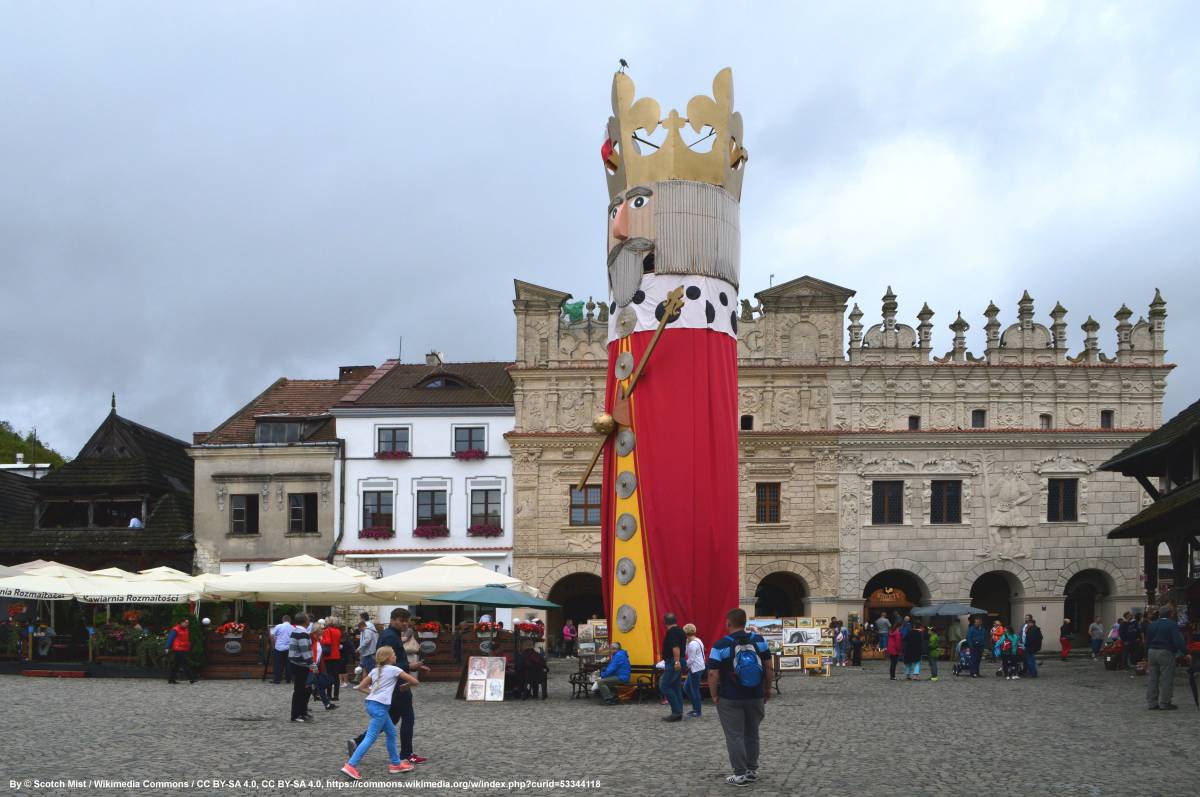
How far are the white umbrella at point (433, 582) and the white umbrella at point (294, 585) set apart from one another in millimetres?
650

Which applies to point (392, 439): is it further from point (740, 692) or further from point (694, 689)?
point (740, 692)

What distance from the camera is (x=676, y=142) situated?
24547mm

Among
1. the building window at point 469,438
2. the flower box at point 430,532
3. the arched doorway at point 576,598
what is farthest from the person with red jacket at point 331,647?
the arched doorway at point 576,598

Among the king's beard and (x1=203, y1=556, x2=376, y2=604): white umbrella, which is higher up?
the king's beard

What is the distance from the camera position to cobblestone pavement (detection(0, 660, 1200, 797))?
12.3 meters

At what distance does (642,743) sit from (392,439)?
28653 millimetres

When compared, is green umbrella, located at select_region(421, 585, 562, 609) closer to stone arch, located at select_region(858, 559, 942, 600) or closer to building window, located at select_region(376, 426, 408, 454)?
building window, located at select_region(376, 426, 408, 454)

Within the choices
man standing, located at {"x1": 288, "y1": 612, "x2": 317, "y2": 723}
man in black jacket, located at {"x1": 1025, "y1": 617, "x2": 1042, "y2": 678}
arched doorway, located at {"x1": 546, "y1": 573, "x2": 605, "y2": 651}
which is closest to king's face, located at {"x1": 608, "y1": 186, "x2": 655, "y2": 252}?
man standing, located at {"x1": 288, "y1": 612, "x2": 317, "y2": 723}

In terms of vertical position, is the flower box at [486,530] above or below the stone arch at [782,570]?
above

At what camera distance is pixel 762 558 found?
41969 mm

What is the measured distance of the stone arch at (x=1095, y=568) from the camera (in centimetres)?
4172

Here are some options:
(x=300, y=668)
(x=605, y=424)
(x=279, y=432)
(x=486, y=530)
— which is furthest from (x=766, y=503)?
(x=300, y=668)

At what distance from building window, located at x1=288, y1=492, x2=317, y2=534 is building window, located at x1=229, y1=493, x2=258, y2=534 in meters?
1.19

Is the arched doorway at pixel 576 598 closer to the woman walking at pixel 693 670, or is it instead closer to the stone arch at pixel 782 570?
the stone arch at pixel 782 570
